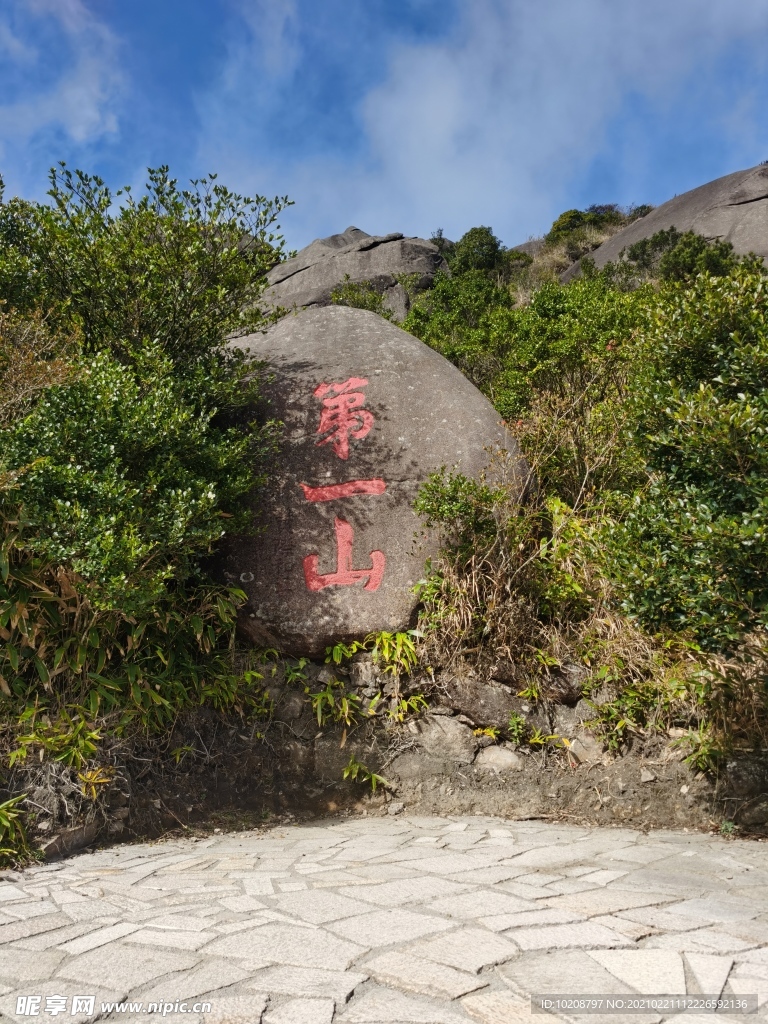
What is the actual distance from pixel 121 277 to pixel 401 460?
2.72 metres

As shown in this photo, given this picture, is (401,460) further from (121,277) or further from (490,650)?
(121,277)

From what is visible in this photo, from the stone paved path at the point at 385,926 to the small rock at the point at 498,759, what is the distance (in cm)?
88

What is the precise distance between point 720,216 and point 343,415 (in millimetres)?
22464

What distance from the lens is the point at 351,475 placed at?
6.81 meters

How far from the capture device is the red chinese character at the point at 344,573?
21.0 ft

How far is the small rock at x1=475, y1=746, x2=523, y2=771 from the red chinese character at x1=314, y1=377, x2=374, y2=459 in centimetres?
272

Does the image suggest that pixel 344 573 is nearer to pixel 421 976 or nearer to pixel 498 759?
pixel 498 759

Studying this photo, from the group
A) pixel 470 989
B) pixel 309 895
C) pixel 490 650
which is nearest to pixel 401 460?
pixel 490 650

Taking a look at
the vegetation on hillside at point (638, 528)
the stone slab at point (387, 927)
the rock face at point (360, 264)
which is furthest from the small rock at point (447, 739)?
the rock face at point (360, 264)

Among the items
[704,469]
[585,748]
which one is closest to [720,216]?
[704,469]

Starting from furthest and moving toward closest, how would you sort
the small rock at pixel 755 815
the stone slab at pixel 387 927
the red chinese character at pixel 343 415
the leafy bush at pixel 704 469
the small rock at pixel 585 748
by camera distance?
the red chinese character at pixel 343 415, the small rock at pixel 585 748, the small rock at pixel 755 815, the leafy bush at pixel 704 469, the stone slab at pixel 387 927

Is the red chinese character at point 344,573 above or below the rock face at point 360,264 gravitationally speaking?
below

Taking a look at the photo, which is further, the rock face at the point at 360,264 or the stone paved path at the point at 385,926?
the rock face at the point at 360,264

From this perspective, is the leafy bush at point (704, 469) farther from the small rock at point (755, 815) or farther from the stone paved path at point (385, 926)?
the stone paved path at point (385, 926)
